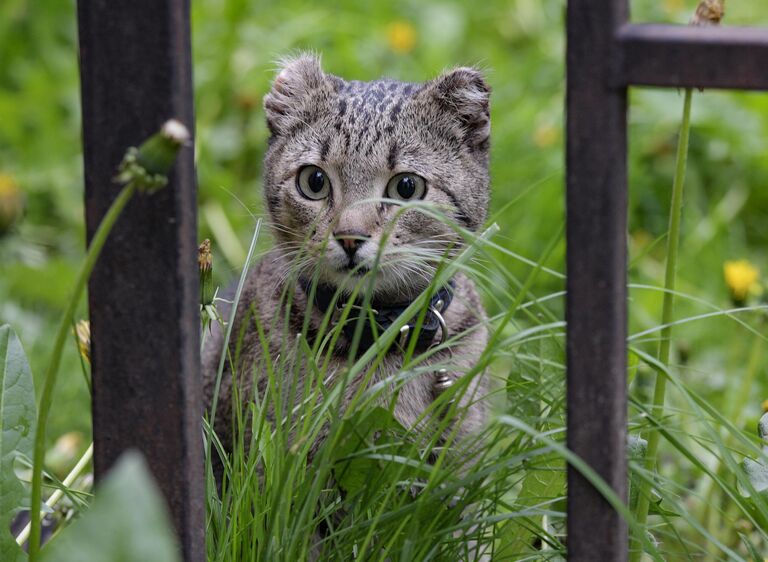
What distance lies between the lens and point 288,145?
237cm

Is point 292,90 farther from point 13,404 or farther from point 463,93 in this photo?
point 13,404

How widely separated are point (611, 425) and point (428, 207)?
437 mm

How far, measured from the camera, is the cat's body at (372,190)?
215 cm

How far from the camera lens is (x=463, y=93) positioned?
7.50ft

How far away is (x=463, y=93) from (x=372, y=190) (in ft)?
0.93

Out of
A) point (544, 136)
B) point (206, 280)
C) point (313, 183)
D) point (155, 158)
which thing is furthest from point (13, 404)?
point (544, 136)

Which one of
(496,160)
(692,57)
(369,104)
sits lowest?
(496,160)

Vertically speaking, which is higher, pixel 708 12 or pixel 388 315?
pixel 708 12

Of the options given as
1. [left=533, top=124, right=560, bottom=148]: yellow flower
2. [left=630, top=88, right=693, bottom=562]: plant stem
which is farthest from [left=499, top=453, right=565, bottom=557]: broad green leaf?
[left=533, top=124, right=560, bottom=148]: yellow flower

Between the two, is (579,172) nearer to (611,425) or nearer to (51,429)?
(611,425)

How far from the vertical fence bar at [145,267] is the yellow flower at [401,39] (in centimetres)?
331

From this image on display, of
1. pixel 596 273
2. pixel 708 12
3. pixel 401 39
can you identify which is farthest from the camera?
pixel 401 39

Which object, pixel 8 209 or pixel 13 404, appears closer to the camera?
pixel 13 404

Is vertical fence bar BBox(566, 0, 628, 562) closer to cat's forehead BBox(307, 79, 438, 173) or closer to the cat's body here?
the cat's body
